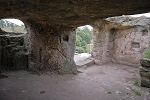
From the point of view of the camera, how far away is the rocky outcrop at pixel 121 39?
9.74 meters

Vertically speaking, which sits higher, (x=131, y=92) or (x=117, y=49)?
(x=117, y=49)

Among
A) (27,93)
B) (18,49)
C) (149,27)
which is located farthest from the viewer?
(149,27)

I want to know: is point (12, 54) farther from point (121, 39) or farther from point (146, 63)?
point (121, 39)

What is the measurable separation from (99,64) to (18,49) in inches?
221

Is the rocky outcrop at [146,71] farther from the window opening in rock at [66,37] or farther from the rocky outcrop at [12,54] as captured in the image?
the rocky outcrop at [12,54]

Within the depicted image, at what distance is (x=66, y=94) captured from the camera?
16.6ft

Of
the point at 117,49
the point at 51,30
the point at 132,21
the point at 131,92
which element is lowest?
the point at 131,92

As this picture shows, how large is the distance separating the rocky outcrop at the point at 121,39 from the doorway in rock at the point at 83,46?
112cm

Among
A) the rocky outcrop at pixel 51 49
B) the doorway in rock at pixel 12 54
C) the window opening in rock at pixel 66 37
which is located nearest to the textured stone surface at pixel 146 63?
the rocky outcrop at pixel 51 49

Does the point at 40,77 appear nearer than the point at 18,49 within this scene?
Yes

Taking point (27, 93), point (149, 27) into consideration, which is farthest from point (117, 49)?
point (27, 93)

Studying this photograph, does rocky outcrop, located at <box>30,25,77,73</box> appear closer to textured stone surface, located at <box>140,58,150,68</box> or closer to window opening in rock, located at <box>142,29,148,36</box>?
textured stone surface, located at <box>140,58,150,68</box>

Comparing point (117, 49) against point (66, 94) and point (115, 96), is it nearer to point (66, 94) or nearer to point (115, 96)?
point (115, 96)

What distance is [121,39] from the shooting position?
10695 mm
